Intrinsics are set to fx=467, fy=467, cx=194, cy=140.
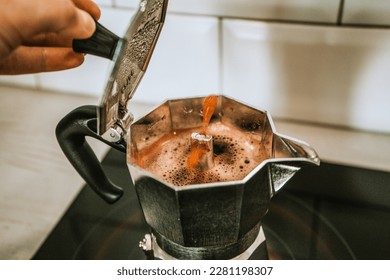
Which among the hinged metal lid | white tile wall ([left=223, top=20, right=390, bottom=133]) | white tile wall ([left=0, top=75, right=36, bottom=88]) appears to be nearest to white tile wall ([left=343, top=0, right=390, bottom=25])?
white tile wall ([left=223, top=20, right=390, bottom=133])

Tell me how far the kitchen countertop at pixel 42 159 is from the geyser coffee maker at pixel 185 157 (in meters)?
0.17

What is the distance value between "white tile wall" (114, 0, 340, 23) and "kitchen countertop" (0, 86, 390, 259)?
0.64ft

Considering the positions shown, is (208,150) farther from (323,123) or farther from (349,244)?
(323,123)

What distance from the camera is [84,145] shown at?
558 mm

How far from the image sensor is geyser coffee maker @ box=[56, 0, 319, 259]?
0.45 metres

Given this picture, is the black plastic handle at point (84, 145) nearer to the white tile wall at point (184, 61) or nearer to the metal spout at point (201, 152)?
the metal spout at point (201, 152)

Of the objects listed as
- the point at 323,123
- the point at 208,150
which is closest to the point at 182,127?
the point at 208,150

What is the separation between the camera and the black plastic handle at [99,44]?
46 cm

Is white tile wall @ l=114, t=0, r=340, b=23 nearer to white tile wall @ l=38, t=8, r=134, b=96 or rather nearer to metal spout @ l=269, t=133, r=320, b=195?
white tile wall @ l=38, t=8, r=134, b=96

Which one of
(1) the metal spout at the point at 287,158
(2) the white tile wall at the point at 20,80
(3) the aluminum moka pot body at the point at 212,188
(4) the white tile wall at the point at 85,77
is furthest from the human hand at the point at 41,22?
(2) the white tile wall at the point at 20,80

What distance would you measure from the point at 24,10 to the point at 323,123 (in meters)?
0.55

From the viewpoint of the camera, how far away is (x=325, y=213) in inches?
26.9

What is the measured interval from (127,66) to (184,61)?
1.16 ft

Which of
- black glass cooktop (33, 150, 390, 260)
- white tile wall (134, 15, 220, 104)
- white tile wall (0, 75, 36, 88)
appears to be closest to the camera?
black glass cooktop (33, 150, 390, 260)
